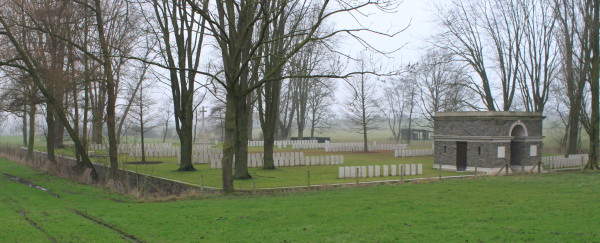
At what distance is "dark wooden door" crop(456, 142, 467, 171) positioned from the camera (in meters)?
27.9

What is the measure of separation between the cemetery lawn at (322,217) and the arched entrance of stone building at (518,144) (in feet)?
37.5

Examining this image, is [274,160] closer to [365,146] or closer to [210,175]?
[210,175]

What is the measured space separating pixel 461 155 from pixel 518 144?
10.9 feet

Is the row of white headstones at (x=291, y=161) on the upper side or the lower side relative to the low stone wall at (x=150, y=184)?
upper

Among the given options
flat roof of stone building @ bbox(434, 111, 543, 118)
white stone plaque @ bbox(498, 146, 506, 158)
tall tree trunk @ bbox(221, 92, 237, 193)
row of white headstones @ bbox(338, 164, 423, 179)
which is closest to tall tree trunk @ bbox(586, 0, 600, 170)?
flat roof of stone building @ bbox(434, 111, 543, 118)

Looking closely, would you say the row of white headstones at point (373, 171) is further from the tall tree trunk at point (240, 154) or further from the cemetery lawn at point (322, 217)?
the cemetery lawn at point (322, 217)

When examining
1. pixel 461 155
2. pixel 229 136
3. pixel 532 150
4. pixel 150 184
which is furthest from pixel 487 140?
pixel 150 184

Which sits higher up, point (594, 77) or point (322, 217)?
point (594, 77)

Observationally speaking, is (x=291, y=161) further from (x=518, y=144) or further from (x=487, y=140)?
(x=518, y=144)

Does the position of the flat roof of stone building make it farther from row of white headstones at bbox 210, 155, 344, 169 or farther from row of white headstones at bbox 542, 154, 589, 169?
row of white headstones at bbox 210, 155, 344, 169

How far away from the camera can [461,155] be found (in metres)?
28.0

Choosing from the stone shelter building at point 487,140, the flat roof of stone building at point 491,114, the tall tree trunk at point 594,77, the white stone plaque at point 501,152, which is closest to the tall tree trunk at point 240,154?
the stone shelter building at point 487,140

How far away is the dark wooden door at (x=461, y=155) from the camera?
27.9 metres

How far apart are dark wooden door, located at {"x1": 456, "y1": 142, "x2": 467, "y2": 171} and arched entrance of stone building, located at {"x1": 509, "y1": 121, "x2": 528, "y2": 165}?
2665 millimetres
